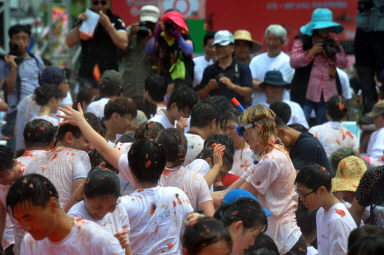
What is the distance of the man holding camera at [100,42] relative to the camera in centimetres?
870

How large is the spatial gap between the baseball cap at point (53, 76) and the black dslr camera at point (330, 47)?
3529mm

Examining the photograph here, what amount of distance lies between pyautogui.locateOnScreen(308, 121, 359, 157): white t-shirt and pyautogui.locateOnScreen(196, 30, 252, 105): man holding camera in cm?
116

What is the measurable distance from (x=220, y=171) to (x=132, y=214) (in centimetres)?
153

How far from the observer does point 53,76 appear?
26.4 feet

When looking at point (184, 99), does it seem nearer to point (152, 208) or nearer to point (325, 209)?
point (325, 209)

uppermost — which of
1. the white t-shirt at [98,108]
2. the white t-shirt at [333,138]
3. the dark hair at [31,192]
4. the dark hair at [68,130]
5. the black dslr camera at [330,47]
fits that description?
the dark hair at [31,192]

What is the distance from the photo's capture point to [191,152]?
559 centimetres

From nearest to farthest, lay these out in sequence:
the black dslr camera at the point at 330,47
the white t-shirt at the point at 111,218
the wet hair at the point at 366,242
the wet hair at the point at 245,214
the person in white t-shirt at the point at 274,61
Result: 1. the wet hair at the point at 366,242
2. the wet hair at the point at 245,214
3. the white t-shirt at the point at 111,218
4. the black dslr camera at the point at 330,47
5. the person in white t-shirt at the point at 274,61

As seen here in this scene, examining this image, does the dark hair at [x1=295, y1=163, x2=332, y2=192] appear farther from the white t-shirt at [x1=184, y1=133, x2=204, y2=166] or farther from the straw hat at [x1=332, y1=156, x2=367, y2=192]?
the white t-shirt at [x1=184, y1=133, x2=204, y2=166]

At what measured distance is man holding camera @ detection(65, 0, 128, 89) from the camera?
8703mm

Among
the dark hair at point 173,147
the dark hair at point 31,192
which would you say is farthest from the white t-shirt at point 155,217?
the dark hair at point 31,192

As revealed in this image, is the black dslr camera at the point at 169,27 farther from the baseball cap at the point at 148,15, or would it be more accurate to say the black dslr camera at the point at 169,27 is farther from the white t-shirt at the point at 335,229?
the white t-shirt at the point at 335,229

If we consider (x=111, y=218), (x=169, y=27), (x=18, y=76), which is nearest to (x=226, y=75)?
(x=169, y=27)

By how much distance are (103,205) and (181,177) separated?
2.85 feet
